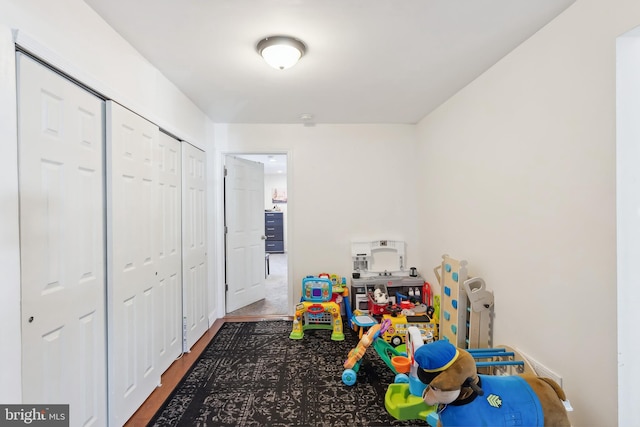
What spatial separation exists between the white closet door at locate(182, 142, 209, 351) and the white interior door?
49cm

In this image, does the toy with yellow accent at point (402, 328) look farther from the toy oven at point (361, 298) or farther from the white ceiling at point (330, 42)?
the white ceiling at point (330, 42)

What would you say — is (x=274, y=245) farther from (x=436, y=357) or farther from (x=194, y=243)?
(x=436, y=357)

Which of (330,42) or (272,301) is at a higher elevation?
(330,42)

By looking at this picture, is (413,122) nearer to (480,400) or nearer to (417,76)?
(417,76)

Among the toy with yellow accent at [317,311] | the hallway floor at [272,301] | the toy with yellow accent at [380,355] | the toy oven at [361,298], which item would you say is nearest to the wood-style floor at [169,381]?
the hallway floor at [272,301]

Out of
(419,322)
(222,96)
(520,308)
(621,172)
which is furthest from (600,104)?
(222,96)

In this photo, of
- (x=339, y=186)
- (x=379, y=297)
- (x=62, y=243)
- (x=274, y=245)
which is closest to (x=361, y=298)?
(x=379, y=297)

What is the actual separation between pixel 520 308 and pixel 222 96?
117 inches

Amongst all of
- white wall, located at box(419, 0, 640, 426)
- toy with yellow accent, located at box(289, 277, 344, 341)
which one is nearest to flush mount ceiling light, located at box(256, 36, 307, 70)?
white wall, located at box(419, 0, 640, 426)

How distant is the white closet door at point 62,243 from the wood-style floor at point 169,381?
0.96 ft

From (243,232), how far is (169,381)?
199 cm

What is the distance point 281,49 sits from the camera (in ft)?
6.08

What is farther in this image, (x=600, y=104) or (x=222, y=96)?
(x=222, y=96)

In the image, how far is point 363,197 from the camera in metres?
3.74
